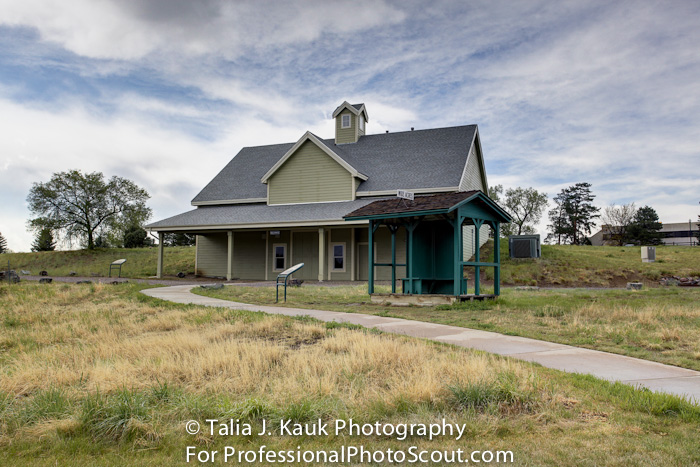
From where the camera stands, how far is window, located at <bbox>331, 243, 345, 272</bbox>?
1152 inches

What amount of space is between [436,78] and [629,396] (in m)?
22.7

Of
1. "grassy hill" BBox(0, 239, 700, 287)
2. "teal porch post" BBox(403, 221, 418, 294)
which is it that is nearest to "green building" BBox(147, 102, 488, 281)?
"grassy hill" BBox(0, 239, 700, 287)

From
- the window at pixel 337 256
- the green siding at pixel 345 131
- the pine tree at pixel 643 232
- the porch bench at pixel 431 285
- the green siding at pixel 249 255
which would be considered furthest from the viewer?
the pine tree at pixel 643 232

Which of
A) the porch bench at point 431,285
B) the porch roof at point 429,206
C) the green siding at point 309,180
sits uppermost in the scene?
the green siding at point 309,180

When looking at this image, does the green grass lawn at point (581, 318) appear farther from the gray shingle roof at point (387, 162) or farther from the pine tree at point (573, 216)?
the pine tree at point (573, 216)

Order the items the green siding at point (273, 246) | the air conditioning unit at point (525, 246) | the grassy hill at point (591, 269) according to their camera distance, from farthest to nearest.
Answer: the green siding at point (273, 246) < the air conditioning unit at point (525, 246) < the grassy hill at point (591, 269)

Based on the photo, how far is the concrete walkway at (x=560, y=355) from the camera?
6.28 meters

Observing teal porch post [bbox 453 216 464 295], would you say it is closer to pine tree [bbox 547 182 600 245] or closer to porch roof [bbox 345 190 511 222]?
porch roof [bbox 345 190 511 222]

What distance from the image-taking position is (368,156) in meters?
32.5

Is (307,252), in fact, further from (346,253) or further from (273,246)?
(346,253)

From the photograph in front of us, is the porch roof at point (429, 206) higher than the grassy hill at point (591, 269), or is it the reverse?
the porch roof at point (429, 206)

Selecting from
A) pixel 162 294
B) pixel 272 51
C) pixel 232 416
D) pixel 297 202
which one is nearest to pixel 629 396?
pixel 232 416

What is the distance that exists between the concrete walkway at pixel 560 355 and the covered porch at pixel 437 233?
426 cm

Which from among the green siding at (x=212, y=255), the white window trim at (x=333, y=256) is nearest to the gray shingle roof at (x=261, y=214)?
the green siding at (x=212, y=255)
